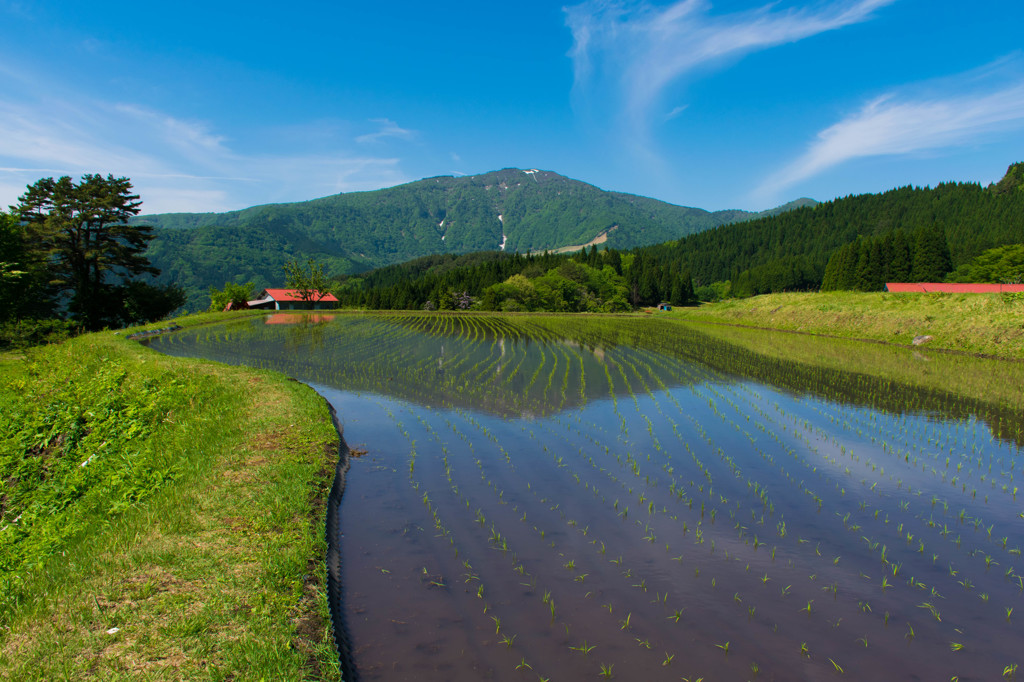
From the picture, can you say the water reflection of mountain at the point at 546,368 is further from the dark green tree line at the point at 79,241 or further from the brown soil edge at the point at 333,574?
the dark green tree line at the point at 79,241

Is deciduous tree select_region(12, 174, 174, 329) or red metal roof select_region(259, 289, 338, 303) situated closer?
deciduous tree select_region(12, 174, 174, 329)

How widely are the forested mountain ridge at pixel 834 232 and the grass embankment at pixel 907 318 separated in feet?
191

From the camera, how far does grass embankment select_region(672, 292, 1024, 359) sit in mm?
27375

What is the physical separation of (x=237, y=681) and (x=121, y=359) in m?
21.1

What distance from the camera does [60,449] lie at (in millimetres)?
12344

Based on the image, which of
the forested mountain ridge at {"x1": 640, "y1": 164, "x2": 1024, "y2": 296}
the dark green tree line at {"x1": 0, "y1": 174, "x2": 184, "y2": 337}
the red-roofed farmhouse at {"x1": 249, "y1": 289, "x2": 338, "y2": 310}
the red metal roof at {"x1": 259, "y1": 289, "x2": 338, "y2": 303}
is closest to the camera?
the dark green tree line at {"x1": 0, "y1": 174, "x2": 184, "y2": 337}

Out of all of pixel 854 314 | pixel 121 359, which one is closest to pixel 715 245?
pixel 854 314

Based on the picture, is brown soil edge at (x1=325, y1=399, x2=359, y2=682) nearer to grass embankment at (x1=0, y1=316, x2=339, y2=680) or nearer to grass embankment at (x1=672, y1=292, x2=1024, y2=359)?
grass embankment at (x1=0, y1=316, x2=339, y2=680)

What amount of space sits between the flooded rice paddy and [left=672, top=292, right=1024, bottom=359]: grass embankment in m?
17.4

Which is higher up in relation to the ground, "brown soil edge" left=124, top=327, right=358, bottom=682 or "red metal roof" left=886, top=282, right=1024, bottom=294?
"red metal roof" left=886, top=282, right=1024, bottom=294

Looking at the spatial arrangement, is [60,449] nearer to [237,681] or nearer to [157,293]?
[237,681]

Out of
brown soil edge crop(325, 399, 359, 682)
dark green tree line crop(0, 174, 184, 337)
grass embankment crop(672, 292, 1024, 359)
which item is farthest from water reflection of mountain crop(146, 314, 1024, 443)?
dark green tree line crop(0, 174, 184, 337)

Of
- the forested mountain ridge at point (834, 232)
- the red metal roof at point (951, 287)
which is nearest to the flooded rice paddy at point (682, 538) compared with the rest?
the red metal roof at point (951, 287)

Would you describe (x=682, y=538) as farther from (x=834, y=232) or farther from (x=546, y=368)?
(x=834, y=232)
